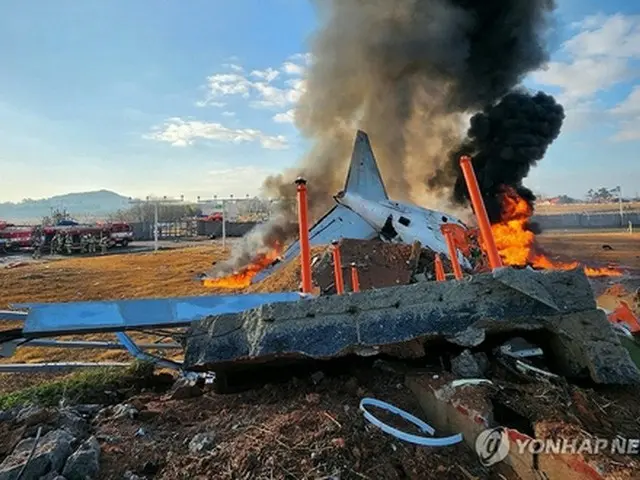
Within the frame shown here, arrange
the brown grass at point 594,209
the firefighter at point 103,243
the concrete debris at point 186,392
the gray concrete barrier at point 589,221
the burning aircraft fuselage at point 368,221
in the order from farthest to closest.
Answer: the brown grass at point 594,209
the gray concrete barrier at point 589,221
the firefighter at point 103,243
the burning aircraft fuselage at point 368,221
the concrete debris at point 186,392

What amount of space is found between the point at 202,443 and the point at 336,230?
37.2 feet

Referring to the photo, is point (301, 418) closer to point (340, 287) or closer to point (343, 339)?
point (343, 339)

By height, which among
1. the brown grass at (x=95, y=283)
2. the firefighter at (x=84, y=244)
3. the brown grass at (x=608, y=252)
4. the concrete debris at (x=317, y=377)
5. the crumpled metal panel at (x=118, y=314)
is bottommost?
the brown grass at (x=95, y=283)

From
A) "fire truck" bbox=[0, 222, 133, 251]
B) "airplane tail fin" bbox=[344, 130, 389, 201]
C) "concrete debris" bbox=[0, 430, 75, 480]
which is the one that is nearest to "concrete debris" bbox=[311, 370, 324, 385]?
"concrete debris" bbox=[0, 430, 75, 480]

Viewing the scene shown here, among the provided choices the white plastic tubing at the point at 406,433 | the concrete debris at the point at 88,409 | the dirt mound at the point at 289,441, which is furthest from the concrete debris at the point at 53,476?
the white plastic tubing at the point at 406,433

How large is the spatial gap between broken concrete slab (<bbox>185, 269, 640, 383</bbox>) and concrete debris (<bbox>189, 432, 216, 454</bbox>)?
0.61 m

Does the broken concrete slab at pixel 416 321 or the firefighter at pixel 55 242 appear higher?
the broken concrete slab at pixel 416 321

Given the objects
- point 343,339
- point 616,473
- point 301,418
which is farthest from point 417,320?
point 616,473

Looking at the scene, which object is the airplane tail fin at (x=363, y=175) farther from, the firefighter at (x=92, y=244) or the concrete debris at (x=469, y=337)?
the firefighter at (x=92, y=244)

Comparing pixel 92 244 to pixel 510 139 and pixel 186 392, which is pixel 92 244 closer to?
pixel 510 139

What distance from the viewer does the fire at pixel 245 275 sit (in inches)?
586

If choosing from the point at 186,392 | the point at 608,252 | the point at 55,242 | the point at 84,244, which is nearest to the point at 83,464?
the point at 186,392

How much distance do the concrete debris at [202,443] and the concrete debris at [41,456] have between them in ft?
2.01

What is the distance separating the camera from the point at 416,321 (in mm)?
2988
